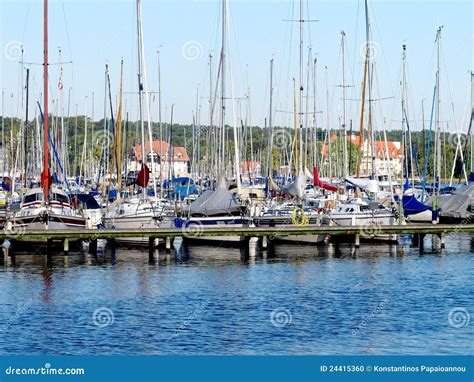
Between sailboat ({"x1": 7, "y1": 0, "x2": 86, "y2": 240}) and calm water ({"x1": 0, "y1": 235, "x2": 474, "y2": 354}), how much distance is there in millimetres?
1765

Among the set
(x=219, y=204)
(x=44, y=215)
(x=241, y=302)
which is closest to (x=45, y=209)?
(x=44, y=215)

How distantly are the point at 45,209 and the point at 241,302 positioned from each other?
1733cm

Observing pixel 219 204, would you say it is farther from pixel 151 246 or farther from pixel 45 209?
pixel 45 209

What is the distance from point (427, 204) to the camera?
229 ft

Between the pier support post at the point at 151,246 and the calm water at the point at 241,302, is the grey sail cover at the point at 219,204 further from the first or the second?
the pier support post at the point at 151,246

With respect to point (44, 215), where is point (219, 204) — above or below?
above

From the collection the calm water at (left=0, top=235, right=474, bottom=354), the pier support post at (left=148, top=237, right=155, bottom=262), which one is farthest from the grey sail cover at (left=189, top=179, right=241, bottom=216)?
the pier support post at (left=148, top=237, right=155, bottom=262)

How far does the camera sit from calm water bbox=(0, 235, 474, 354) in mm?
31891

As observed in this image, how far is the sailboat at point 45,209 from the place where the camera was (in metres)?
53.1

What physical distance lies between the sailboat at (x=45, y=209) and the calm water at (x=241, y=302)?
177cm

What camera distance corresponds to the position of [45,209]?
175 ft

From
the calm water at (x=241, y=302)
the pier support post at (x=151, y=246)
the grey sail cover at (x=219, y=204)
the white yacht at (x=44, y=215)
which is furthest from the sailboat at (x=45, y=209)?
the grey sail cover at (x=219, y=204)

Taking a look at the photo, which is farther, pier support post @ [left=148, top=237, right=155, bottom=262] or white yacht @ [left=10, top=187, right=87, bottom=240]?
pier support post @ [left=148, top=237, right=155, bottom=262]

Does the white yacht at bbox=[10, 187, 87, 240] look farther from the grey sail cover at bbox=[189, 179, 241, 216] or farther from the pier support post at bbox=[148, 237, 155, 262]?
the grey sail cover at bbox=[189, 179, 241, 216]
